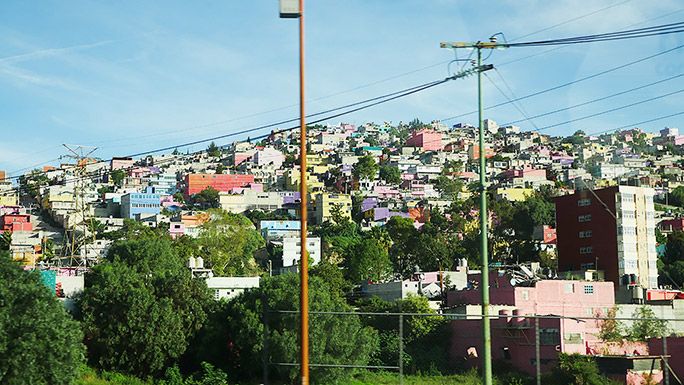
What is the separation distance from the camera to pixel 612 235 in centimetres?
5259

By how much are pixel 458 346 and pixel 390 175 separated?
10873 cm

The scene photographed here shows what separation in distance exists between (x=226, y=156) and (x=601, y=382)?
150598 millimetres

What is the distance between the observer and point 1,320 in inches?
807

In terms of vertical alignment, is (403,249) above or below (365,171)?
below

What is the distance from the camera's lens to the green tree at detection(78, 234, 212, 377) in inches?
1049

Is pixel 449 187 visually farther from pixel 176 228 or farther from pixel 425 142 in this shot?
pixel 425 142

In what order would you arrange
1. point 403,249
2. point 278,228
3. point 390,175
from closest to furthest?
point 403,249 → point 278,228 → point 390,175

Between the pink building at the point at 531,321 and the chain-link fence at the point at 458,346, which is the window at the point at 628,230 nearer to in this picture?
the pink building at the point at 531,321

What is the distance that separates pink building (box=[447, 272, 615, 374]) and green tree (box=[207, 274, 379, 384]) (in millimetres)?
4953

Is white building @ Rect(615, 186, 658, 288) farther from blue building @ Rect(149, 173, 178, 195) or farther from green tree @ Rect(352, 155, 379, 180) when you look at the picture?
blue building @ Rect(149, 173, 178, 195)

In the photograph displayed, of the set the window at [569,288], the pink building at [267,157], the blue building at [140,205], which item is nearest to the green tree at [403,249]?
the window at [569,288]

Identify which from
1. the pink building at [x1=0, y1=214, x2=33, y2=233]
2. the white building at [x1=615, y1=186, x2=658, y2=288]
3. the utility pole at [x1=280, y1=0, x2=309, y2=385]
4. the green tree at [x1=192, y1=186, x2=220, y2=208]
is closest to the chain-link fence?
the utility pole at [x1=280, y1=0, x2=309, y2=385]

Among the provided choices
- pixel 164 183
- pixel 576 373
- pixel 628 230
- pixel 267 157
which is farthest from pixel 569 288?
pixel 267 157

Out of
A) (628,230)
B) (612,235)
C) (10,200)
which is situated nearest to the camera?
(612,235)
